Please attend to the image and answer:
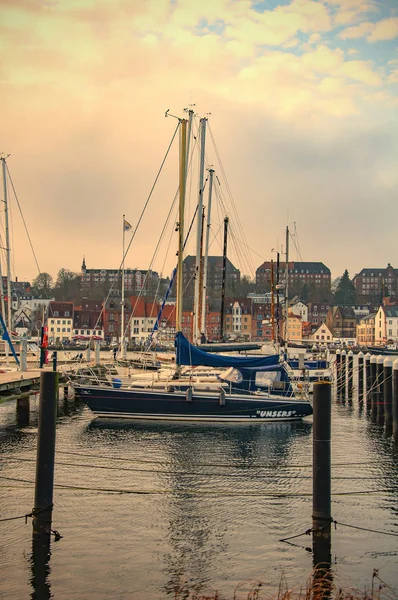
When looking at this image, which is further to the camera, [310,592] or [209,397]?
[209,397]

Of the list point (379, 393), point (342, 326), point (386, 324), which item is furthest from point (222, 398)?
point (342, 326)

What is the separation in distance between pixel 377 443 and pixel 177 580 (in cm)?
1792

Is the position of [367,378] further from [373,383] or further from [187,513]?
[187,513]

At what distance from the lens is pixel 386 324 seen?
179875mm

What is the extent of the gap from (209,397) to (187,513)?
51.7ft

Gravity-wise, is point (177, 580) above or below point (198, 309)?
below

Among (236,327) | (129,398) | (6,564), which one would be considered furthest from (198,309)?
(236,327)

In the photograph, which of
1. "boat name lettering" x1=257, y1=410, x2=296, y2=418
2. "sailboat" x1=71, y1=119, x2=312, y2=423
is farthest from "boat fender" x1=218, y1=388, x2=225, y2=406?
"boat name lettering" x1=257, y1=410, x2=296, y2=418

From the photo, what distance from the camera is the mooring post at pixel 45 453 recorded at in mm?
15867

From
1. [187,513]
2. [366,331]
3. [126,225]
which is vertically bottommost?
[187,513]

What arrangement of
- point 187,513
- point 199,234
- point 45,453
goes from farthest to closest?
1. point 199,234
2. point 187,513
3. point 45,453

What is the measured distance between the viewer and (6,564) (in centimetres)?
1445

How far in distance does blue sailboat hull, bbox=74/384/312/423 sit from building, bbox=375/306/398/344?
144 meters

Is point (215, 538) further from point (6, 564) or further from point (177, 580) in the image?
point (6, 564)
